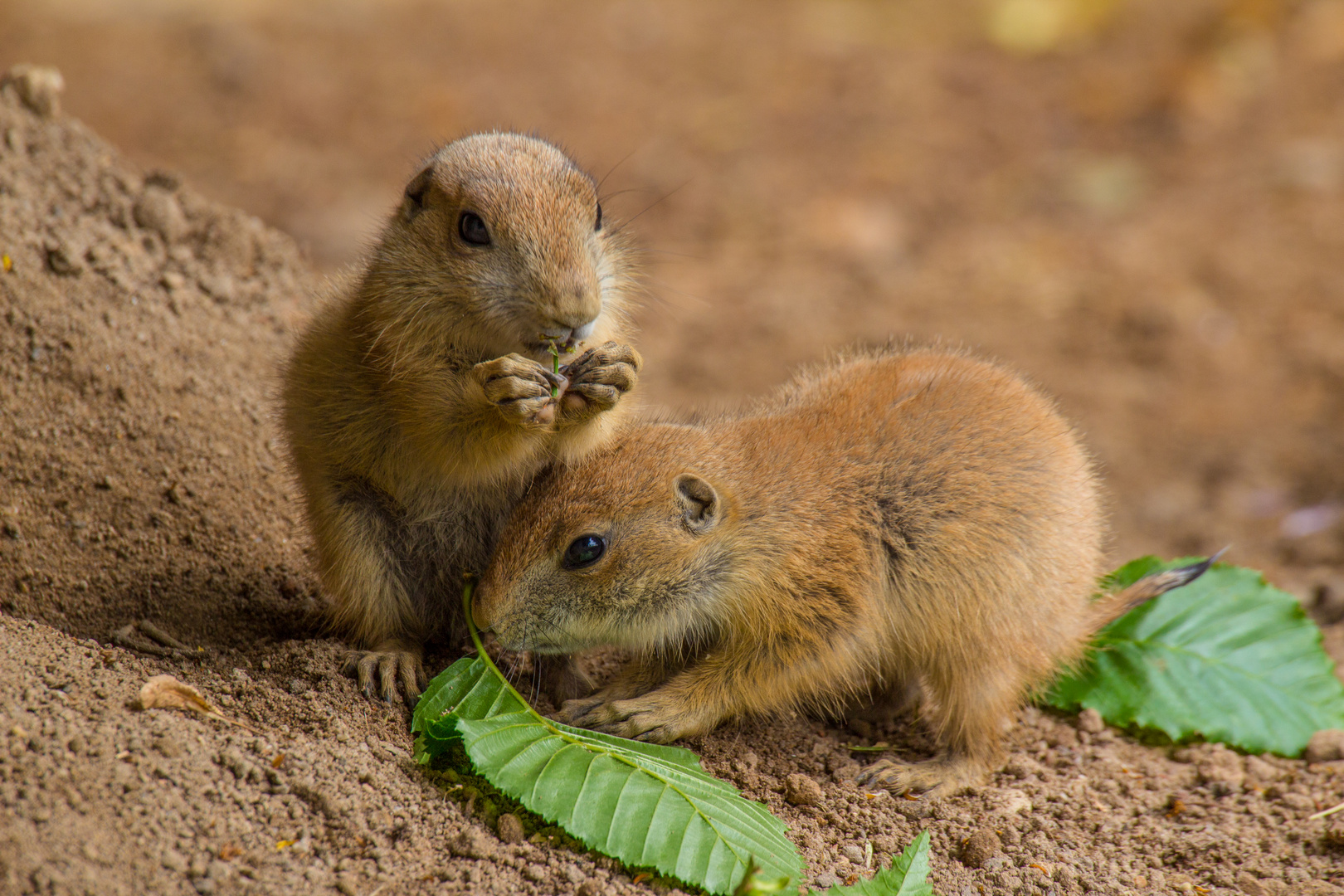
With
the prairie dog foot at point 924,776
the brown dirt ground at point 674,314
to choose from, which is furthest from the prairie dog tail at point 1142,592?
the prairie dog foot at point 924,776

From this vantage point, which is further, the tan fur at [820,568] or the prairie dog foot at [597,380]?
the tan fur at [820,568]

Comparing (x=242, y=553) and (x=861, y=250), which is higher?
(x=861, y=250)

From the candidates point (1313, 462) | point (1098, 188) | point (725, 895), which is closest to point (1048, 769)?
point (725, 895)

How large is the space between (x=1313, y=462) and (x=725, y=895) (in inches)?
241

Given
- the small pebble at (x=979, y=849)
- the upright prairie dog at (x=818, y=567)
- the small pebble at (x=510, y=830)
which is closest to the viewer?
the small pebble at (x=510, y=830)

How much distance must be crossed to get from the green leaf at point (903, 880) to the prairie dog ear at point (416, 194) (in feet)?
9.02

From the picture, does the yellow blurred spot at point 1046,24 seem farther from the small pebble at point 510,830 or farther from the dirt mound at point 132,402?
the small pebble at point 510,830

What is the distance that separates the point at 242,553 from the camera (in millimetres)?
4859

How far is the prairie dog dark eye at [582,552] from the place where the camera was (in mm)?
4020

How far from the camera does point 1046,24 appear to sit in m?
13.7

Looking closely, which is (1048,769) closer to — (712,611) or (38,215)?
(712,611)

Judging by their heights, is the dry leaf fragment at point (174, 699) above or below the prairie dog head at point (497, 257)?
below

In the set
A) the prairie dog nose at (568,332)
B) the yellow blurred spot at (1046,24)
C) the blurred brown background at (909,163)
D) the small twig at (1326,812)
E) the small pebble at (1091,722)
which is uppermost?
the yellow blurred spot at (1046,24)

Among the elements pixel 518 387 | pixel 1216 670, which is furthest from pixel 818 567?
pixel 1216 670
